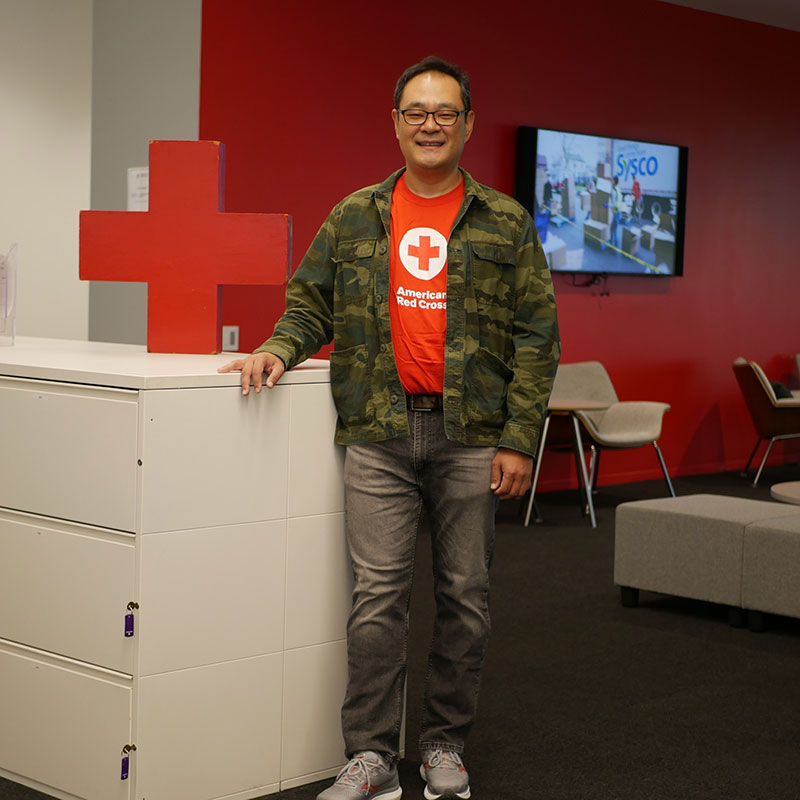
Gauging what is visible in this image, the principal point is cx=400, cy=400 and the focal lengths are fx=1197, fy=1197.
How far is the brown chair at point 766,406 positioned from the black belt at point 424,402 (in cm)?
564

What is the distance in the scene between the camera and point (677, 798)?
282 cm

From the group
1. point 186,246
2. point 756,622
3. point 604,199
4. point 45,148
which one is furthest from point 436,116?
point 604,199

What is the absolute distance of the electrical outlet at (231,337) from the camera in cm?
583

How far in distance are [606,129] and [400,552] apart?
18.2ft

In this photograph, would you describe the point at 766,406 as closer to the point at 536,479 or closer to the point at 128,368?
the point at 536,479

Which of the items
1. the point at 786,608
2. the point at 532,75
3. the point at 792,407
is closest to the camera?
the point at 786,608

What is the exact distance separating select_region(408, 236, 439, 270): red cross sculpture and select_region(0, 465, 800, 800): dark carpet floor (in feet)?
4.03

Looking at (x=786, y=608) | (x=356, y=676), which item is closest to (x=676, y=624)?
(x=786, y=608)

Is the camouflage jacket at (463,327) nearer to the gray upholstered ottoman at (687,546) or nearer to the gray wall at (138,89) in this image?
the gray upholstered ottoman at (687,546)

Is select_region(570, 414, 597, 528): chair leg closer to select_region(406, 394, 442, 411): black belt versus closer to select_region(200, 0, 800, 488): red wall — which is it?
select_region(200, 0, 800, 488): red wall

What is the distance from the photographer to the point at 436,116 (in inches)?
103

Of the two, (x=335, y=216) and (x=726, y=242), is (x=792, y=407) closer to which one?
(x=726, y=242)

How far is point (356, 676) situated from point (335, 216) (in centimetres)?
106

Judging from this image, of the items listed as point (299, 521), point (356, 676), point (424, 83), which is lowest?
point (356, 676)
